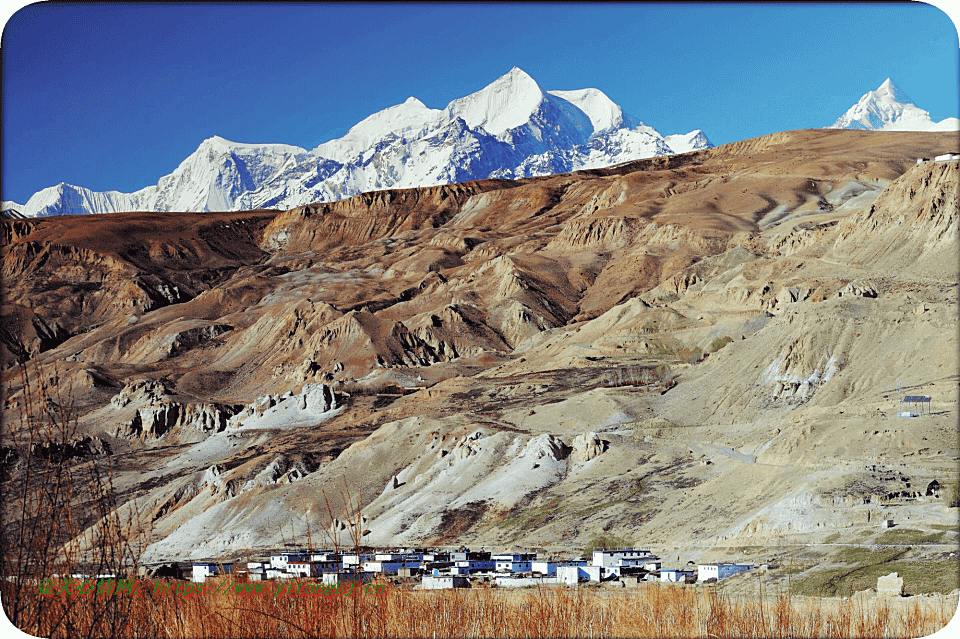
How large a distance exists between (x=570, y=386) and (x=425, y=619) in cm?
10231

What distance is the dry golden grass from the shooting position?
32.1ft

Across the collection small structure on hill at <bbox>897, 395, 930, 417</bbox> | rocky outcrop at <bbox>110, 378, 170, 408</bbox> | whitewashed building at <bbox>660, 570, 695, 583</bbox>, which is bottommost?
whitewashed building at <bbox>660, 570, 695, 583</bbox>

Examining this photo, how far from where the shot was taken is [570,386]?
112688 millimetres

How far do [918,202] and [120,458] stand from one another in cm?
9963

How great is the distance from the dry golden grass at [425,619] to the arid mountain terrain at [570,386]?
75.9 inches

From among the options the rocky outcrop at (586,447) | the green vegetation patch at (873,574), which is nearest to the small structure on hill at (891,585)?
the green vegetation patch at (873,574)

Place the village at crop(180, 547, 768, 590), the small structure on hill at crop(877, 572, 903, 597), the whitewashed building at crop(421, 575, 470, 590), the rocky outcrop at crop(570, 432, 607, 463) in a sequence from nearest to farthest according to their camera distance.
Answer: the small structure on hill at crop(877, 572, 903, 597) < the whitewashed building at crop(421, 575, 470, 590) < the village at crop(180, 547, 768, 590) < the rocky outcrop at crop(570, 432, 607, 463)

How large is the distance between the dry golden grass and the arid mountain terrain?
75.9 inches

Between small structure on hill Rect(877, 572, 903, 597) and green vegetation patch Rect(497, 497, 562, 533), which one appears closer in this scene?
small structure on hill Rect(877, 572, 903, 597)

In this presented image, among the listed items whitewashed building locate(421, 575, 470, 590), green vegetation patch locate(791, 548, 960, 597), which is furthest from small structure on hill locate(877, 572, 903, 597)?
whitewashed building locate(421, 575, 470, 590)

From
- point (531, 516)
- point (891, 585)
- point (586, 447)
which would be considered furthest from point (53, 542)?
point (586, 447)

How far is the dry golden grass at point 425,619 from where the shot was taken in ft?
32.1

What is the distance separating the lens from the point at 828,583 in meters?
35.0

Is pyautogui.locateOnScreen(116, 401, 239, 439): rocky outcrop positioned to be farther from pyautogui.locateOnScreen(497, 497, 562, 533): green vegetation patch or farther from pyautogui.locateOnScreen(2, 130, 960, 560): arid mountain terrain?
pyautogui.locateOnScreen(497, 497, 562, 533): green vegetation patch
